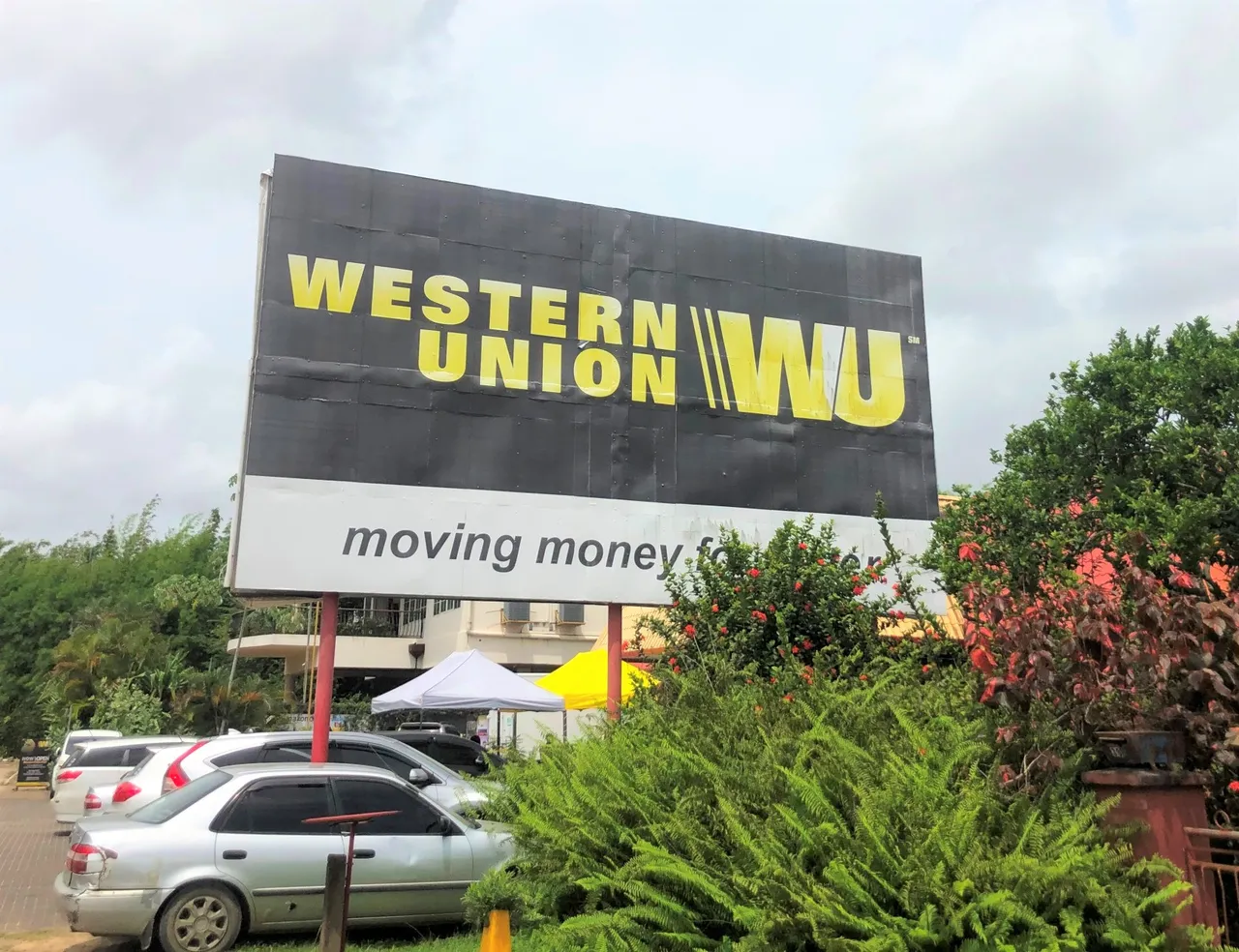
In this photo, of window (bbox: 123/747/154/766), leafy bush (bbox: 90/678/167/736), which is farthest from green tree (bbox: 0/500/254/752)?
window (bbox: 123/747/154/766)

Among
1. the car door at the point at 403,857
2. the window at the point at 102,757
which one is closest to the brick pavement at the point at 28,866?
the window at the point at 102,757

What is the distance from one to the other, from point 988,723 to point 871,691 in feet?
2.41

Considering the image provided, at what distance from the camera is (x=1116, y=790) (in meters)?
4.45

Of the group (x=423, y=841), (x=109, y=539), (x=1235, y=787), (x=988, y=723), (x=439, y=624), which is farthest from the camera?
(x=109, y=539)

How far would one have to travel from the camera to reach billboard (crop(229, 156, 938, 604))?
37.8ft

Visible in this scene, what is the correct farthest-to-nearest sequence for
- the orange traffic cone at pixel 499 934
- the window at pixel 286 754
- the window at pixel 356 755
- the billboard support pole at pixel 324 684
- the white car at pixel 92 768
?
1. the white car at pixel 92 768
2. the window at pixel 356 755
3. the window at pixel 286 754
4. the billboard support pole at pixel 324 684
5. the orange traffic cone at pixel 499 934

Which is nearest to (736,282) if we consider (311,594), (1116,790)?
(311,594)

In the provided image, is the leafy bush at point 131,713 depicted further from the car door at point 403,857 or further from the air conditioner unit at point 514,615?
the car door at point 403,857

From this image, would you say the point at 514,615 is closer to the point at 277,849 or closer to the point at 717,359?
the point at 717,359

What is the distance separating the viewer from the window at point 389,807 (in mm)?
8641

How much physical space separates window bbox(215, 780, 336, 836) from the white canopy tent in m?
8.20

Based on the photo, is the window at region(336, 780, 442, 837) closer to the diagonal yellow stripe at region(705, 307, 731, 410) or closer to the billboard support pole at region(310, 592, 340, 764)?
the billboard support pole at region(310, 592, 340, 764)

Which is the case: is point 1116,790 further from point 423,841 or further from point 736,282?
point 736,282

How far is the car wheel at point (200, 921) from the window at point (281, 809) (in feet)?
1.64
